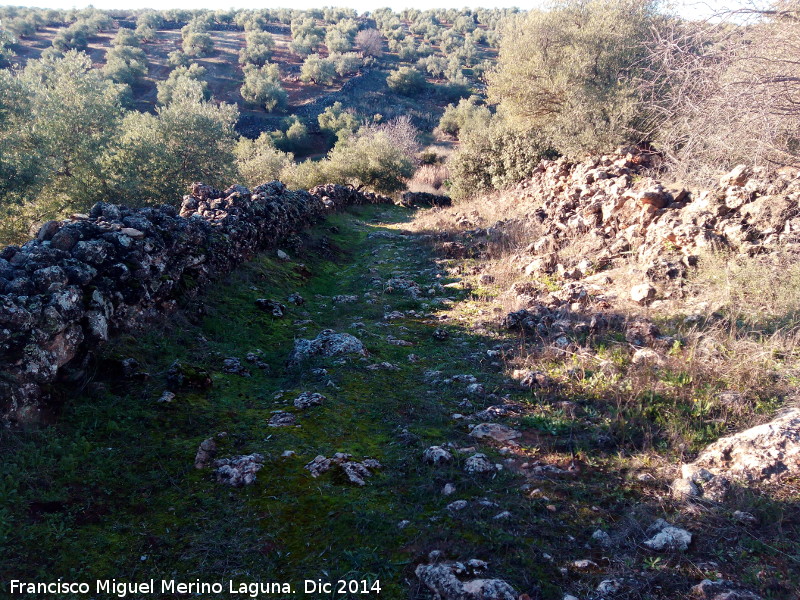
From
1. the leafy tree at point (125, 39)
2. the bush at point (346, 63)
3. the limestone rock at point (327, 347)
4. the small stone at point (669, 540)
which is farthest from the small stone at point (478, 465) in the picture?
the leafy tree at point (125, 39)

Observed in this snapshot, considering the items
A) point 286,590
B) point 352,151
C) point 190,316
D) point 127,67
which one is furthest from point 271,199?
point 127,67

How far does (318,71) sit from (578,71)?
47975mm

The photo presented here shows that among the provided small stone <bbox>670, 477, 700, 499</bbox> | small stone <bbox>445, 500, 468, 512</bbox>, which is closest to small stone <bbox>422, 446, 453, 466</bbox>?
small stone <bbox>445, 500, 468, 512</bbox>

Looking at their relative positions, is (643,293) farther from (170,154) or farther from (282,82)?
(282,82)

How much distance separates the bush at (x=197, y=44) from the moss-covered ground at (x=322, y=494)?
6276cm

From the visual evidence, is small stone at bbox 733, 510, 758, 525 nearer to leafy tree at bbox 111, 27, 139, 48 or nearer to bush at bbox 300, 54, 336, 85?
bush at bbox 300, 54, 336, 85

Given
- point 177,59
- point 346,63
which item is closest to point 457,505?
point 346,63

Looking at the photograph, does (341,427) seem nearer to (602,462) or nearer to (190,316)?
(602,462)

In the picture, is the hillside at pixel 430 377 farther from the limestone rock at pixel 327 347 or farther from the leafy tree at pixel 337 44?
the leafy tree at pixel 337 44

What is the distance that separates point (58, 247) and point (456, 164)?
17554 millimetres

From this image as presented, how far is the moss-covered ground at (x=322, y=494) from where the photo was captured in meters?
2.71

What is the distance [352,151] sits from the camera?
25.9 meters

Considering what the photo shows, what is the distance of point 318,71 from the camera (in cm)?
5416

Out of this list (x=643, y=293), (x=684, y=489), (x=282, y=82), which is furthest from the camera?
(x=282, y=82)
